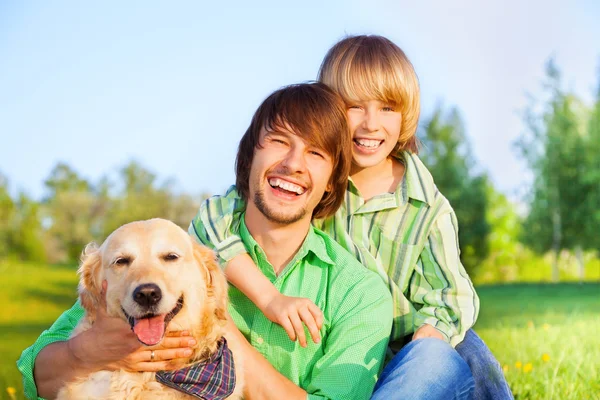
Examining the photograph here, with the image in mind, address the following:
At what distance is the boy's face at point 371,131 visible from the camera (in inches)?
151

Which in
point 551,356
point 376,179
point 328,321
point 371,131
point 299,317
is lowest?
point 551,356

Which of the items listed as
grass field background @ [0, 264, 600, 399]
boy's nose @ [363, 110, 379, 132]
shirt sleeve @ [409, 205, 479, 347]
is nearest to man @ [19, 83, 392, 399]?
boy's nose @ [363, 110, 379, 132]

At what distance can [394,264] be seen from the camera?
12.4 feet

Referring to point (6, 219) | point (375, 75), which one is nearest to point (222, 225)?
point (375, 75)

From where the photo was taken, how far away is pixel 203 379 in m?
2.75

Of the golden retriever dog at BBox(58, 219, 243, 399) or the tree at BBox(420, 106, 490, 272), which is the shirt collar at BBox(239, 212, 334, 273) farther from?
the tree at BBox(420, 106, 490, 272)

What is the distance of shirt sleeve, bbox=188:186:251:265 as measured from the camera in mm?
3398

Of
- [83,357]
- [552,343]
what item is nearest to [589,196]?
[552,343]

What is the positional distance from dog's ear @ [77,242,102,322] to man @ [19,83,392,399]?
0.65ft

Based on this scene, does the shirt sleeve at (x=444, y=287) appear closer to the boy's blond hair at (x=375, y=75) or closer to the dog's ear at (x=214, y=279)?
the boy's blond hair at (x=375, y=75)

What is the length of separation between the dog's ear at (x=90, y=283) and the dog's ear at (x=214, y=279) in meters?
0.45

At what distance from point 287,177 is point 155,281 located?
1.03 metres

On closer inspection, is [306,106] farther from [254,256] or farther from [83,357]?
[83,357]

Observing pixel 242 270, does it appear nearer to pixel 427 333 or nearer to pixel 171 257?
pixel 171 257
